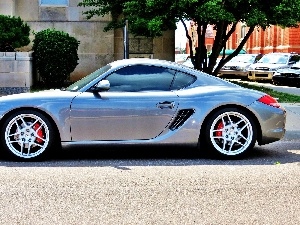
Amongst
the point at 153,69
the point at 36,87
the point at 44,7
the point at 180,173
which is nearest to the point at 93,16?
the point at 44,7

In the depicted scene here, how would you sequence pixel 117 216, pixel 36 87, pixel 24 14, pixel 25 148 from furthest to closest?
1. pixel 24 14
2. pixel 36 87
3. pixel 25 148
4. pixel 117 216

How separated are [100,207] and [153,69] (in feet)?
10.7

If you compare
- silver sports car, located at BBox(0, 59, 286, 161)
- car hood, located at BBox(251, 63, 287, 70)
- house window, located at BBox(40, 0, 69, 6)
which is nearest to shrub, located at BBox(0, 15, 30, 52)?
house window, located at BBox(40, 0, 69, 6)

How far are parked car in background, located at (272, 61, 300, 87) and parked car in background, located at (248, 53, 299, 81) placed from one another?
5.44 feet

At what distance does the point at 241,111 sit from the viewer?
319 inches

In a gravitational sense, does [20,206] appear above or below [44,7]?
below

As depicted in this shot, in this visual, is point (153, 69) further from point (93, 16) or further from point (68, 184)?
point (93, 16)

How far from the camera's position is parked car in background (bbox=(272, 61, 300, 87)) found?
26938 millimetres

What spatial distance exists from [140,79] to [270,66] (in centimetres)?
2275

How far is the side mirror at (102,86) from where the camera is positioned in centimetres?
792

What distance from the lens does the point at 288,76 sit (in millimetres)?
27125

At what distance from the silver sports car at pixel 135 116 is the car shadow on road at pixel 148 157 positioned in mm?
198

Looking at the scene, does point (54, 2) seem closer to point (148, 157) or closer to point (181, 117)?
point (148, 157)

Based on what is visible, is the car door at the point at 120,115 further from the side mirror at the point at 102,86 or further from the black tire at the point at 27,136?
the black tire at the point at 27,136
